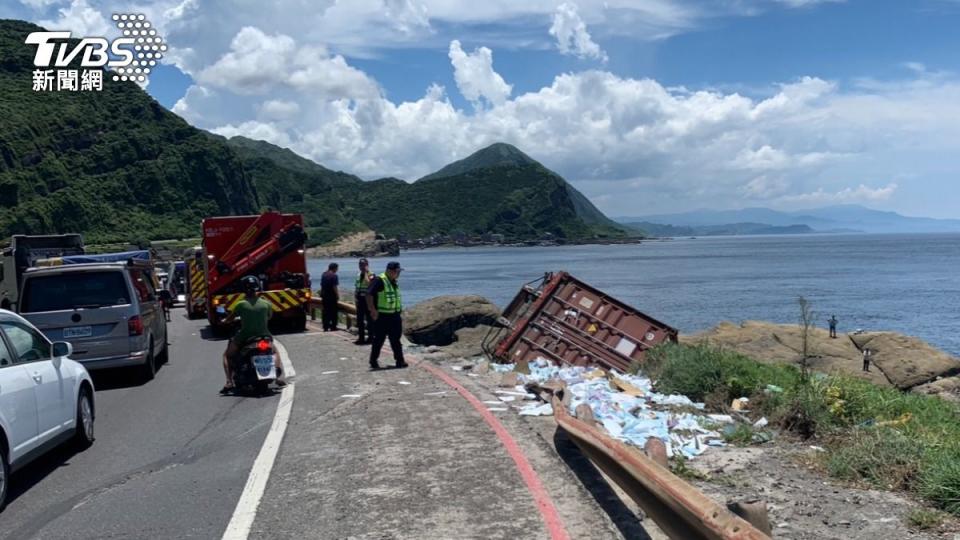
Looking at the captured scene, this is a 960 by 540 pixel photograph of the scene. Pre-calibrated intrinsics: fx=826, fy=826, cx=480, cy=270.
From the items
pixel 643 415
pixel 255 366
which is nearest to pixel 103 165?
pixel 255 366

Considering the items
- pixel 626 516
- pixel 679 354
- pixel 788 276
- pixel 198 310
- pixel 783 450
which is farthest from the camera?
pixel 788 276

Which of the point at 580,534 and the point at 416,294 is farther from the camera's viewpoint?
the point at 416,294

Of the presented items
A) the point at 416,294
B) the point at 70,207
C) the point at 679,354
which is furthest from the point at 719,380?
the point at 70,207

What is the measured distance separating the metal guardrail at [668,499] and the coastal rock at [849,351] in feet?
49.4

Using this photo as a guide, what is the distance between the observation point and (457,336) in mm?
23750

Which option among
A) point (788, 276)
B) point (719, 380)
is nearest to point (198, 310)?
point (719, 380)

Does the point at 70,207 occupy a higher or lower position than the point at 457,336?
higher

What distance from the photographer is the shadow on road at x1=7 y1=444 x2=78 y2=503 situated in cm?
678

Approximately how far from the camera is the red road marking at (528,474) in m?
5.43

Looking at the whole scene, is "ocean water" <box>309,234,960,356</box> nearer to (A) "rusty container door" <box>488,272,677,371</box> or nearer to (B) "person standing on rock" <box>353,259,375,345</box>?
(A) "rusty container door" <box>488,272,677,371</box>

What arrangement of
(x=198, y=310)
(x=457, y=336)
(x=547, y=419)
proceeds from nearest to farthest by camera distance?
(x=547, y=419) → (x=457, y=336) → (x=198, y=310)

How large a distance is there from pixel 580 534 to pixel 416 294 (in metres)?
50.8

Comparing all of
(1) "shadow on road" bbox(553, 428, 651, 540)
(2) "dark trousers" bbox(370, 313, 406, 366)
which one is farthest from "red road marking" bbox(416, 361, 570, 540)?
(2) "dark trousers" bbox(370, 313, 406, 366)

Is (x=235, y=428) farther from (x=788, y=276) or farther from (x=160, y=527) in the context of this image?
(x=788, y=276)
